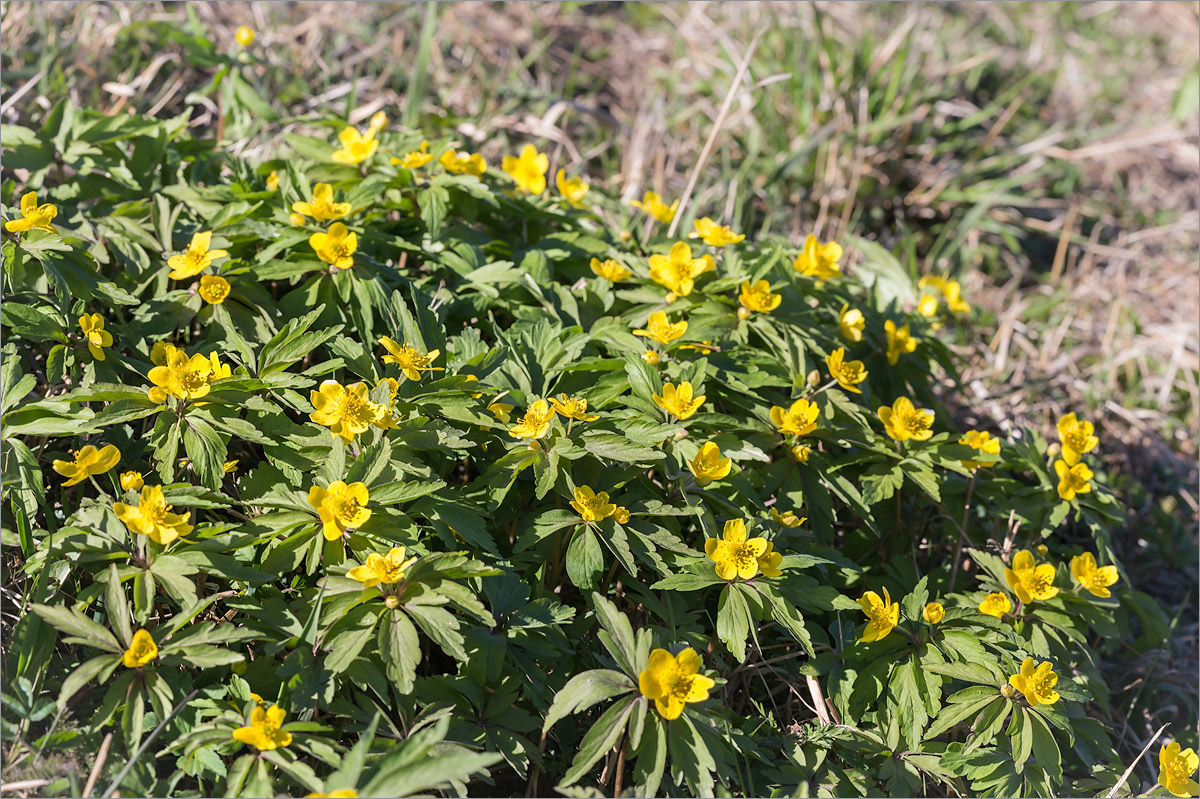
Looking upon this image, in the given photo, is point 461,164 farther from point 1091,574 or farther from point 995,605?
point 1091,574

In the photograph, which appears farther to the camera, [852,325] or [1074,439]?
[852,325]

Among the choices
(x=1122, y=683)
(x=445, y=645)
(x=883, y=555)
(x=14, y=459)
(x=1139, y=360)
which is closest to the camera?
(x=445, y=645)

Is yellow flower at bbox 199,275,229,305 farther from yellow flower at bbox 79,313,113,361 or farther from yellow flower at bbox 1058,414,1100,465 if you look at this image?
yellow flower at bbox 1058,414,1100,465

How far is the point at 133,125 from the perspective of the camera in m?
2.69

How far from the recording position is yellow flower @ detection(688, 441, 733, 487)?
6.77ft

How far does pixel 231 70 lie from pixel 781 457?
2279 millimetres

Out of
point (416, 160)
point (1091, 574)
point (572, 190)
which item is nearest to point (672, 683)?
point (1091, 574)

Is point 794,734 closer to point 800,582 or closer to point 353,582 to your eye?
point 800,582

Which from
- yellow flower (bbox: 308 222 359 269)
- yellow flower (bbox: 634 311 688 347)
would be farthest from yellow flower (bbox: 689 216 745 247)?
yellow flower (bbox: 308 222 359 269)

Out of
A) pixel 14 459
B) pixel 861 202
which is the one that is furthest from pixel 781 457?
pixel 861 202

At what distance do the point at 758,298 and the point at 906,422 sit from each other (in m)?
0.49

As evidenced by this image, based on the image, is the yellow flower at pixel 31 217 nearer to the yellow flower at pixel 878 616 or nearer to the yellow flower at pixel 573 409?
the yellow flower at pixel 573 409

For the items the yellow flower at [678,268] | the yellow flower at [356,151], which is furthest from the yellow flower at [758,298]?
the yellow flower at [356,151]

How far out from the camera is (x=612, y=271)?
8.34 ft
